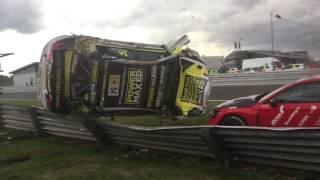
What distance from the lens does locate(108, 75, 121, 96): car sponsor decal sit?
12.5 meters

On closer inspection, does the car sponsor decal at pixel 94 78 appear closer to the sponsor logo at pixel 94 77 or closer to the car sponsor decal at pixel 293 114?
the sponsor logo at pixel 94 77

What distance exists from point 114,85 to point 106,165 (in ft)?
12.1

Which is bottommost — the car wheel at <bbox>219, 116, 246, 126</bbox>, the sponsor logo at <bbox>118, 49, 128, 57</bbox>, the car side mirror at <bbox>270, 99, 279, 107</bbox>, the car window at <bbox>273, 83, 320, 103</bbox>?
the car wheel at <bbox>219, 116, 246, 126</bbox>

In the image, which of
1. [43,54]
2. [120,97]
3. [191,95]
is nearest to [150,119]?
[191,95]

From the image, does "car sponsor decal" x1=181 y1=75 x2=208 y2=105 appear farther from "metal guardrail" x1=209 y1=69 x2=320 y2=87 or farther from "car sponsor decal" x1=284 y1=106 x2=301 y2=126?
"metal guardrail" x1=209 y1=69 x2=320 y2=87

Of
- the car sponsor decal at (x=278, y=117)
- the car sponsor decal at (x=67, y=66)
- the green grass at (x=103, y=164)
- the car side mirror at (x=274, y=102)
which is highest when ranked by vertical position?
the car sponsor decal at (x=67, y=66)

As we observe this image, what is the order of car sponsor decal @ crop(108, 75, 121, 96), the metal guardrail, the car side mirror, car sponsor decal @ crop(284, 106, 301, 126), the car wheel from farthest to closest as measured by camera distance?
1. the metal guardrail
2. car sponsor decal @ crop(108, 75, 121, 96)
3. the car wheel
4. the car side mirror
5. car sponsor decal @ crop(284, 106, 301, 126)

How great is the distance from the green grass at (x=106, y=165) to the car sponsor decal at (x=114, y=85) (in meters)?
1.49

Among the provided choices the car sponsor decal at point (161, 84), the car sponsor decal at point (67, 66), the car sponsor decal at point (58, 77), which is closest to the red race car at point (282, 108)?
the car sponsor decal at point (161, 84)

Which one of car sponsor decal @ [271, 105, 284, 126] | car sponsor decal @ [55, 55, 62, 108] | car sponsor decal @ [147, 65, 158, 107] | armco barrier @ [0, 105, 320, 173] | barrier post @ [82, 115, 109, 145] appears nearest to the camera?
armco barrier @ [0, 105, 320, 173]

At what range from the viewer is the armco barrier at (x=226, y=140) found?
6762 mm

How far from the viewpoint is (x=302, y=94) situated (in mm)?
9320

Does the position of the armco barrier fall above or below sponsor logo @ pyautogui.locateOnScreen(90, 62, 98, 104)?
below

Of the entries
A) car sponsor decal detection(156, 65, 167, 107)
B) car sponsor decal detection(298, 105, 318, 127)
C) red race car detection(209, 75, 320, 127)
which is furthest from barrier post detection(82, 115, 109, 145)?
car sponsor decal detection(298, 105, 318, 127)
